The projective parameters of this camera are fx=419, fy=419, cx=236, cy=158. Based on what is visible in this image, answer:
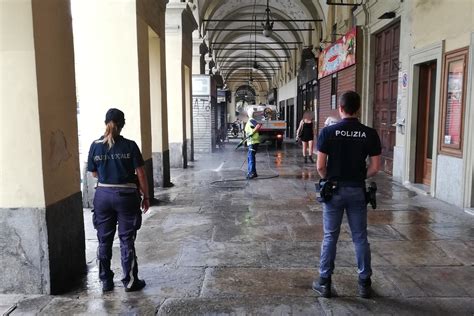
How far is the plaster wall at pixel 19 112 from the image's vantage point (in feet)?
10.9

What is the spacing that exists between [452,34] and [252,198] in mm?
4283

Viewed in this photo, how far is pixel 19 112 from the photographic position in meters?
3.40

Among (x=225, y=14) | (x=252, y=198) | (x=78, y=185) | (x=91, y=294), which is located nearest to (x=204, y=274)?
(x=91, y=294)

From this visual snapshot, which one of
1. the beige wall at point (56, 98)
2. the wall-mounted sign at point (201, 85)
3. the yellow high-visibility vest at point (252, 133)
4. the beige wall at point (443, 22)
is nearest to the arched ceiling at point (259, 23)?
the wall-mounted sign at point (201, 85)

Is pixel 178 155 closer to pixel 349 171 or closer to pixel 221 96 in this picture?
pixel 349 171

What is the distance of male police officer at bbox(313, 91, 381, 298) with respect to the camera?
3.40m

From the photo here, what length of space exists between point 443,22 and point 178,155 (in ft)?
24.2

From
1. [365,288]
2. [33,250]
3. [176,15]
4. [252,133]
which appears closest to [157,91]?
[252,133]

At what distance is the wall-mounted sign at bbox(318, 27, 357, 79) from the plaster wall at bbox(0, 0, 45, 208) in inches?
377

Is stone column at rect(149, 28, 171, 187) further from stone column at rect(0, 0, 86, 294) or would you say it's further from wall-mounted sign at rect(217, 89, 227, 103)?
wall-mounted sign at rect(217, 89, 227, 103)

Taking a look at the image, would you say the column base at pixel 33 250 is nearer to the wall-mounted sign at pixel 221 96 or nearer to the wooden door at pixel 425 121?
the wooden door at pixel 425 121

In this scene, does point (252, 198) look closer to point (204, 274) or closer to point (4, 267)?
point (204, 274)

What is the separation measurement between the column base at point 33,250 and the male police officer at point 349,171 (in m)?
2.32

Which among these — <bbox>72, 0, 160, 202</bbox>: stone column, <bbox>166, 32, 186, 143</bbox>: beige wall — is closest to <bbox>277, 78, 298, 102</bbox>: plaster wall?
<bbox>166, 32, 186, 143</bbox>: beige wall
